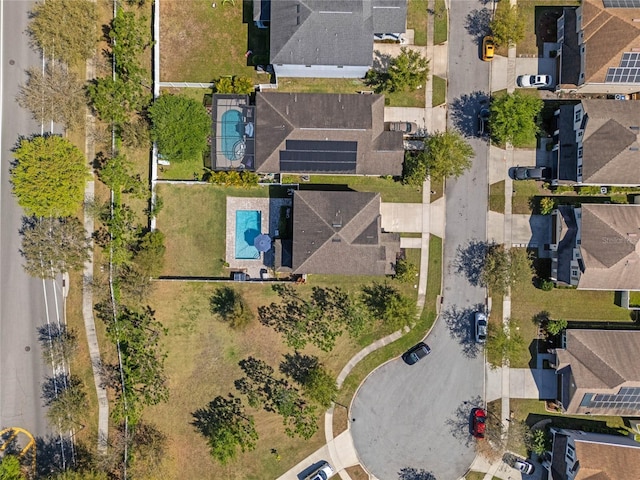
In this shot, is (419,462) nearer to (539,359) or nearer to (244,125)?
(539,359)

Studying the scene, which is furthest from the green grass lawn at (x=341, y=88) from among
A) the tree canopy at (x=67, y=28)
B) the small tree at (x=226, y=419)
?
the small tree at (x=226, y=419)

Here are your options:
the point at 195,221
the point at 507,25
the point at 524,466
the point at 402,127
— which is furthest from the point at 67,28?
the point at 524,466

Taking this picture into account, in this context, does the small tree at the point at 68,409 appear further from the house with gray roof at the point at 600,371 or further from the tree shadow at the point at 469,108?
the house with gray roof at the point at 600,371

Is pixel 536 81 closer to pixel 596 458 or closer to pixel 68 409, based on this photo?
pixel 596 458

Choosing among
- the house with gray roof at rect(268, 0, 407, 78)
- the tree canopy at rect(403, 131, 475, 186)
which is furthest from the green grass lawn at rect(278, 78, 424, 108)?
the tree canopy at rect(403, 131, 475, 186)

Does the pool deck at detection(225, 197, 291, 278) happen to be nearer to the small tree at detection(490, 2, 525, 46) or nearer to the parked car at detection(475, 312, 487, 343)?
Answer: the parked car at detection(475, 312, 487, 343)
